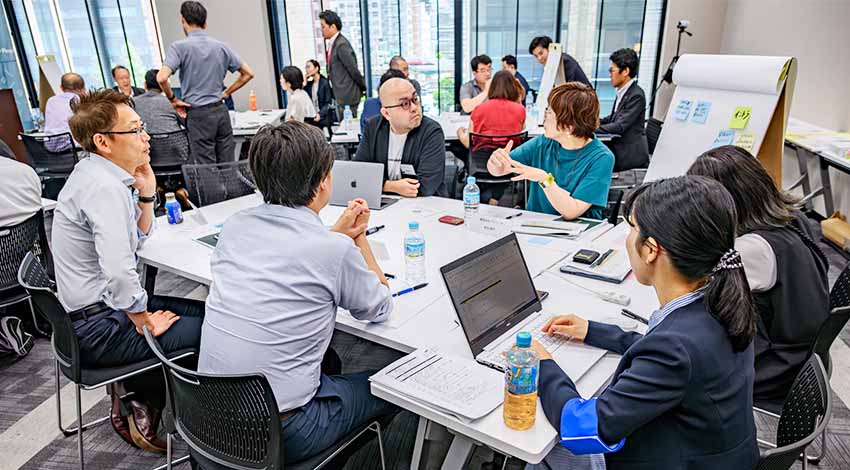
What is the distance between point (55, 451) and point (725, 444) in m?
2.53

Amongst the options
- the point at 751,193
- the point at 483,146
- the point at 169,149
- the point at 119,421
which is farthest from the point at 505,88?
the point at 119,421

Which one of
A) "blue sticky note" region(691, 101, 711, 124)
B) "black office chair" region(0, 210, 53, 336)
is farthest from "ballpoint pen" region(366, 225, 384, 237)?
"blue sticky note" region(691, 101, 711, 124)

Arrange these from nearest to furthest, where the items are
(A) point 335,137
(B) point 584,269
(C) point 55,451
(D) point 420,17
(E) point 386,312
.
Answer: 1. (E) point 386,312
2. (B) point 584,269
3. (C) point 55,451
4. (A) point 335,137
5. (D) point 420,17

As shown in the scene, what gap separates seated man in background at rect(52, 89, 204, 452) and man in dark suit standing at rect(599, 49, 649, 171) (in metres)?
3.88

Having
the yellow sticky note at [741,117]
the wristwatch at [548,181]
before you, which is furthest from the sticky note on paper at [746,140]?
the wristwatch at [548,181]

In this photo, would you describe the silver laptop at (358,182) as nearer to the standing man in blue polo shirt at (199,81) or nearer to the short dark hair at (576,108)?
the short dark hair at (576,108)

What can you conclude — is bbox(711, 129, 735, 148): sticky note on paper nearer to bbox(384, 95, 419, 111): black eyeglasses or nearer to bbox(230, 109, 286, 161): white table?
bbox(384, 95, 419, 111): black eyeglasses

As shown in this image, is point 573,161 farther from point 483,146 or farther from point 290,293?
point 290,293

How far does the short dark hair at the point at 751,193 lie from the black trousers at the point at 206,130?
4.14 metres

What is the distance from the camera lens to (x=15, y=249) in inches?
103

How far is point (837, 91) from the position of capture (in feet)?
14.8

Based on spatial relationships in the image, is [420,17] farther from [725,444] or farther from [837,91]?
[725,444]

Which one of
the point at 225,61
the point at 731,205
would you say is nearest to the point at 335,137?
the point at 225,61

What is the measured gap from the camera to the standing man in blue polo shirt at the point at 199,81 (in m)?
4.50
